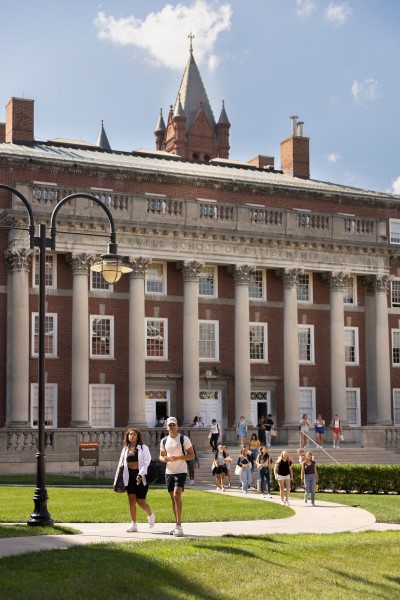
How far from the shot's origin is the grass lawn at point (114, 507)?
78.3 ft

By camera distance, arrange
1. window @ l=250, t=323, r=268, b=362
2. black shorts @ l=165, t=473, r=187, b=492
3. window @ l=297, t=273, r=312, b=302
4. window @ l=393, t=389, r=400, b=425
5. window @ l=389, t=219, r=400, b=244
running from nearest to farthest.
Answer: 1. black shorts @ l=165, t=473, r=187, b=492
2. window @ l=250, t=323, r=268, b=362
3. window @ l=297, t=273, r=312, b=302
4. window @ l=393, t=389, r=400, b=425
5. window @ l=389, t=219, r=400, b=244

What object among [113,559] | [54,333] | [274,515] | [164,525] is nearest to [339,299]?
[54,333]

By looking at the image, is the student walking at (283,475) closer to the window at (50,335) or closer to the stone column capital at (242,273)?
the window at (50,335)

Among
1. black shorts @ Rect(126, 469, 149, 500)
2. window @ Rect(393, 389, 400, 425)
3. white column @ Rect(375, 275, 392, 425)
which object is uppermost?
white column @ Rect(375, 275, 392, 425)

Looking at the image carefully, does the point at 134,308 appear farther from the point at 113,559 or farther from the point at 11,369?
the point at 113,559

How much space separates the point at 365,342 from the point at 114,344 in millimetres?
15506

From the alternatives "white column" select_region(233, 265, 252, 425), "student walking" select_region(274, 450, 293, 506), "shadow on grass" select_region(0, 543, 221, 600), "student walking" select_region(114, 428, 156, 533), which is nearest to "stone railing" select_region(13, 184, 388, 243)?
"white column" select_region(233, 265, 252, 425)

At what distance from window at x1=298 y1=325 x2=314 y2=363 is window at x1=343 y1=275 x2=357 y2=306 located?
10.2ft

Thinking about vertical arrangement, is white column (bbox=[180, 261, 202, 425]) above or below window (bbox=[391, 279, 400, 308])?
below

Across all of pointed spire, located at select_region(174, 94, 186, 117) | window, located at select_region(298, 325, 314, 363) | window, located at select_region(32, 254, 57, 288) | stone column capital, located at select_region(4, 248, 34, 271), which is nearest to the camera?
stone column capital, located at select_region(4, 248, 34, 271)

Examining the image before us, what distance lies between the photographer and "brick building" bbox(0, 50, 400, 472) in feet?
161

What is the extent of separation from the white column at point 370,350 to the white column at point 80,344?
57.4ft

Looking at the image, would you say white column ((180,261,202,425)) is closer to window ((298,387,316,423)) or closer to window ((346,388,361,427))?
window ((298,387,316,423))

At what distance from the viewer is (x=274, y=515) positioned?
26188 mm
